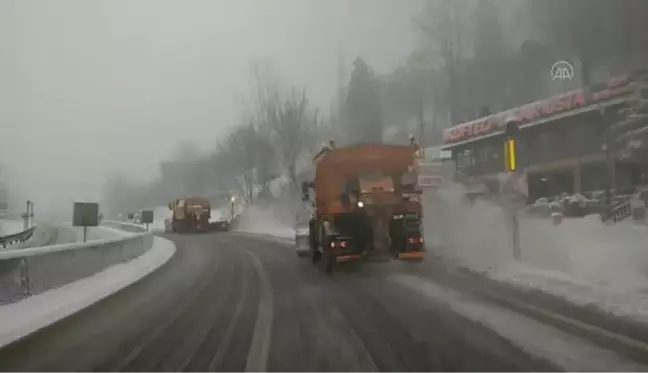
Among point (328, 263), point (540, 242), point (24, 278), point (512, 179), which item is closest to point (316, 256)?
point (328, 263)

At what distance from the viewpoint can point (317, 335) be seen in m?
7.42

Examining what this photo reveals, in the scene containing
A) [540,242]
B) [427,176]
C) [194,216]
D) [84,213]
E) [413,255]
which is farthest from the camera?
[194,216]

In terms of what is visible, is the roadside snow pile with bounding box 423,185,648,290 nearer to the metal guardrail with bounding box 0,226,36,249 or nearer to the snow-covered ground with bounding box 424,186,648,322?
the snow-covered ground with bounding box 424,186,648,322

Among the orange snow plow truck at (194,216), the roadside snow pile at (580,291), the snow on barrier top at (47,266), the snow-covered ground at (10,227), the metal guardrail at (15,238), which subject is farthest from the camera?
the orange snow plow truck at (194,216)

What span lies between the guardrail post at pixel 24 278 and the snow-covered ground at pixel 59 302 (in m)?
0.17

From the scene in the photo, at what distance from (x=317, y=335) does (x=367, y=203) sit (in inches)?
323

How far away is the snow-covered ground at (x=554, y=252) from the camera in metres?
10.0

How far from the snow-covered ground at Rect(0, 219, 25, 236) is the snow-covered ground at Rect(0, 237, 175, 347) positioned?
30.6ft

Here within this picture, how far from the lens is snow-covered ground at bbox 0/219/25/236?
2456 centimetres

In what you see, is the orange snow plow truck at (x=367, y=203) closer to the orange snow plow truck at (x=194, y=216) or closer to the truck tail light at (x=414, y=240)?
the truck tail light at (x=414, y=240)

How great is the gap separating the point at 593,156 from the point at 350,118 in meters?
19.8

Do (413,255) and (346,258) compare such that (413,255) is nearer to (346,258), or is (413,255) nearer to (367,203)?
(346,258)

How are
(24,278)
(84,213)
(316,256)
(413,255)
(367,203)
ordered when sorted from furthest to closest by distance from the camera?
1. (84,213)
2. (316,256)
3. (367,203)
4. (413,255)
5. (24,278)

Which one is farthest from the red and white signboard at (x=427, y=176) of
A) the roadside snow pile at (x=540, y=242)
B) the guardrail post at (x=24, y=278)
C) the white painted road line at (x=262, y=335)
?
the guardrail post at (x=24, y=278)
